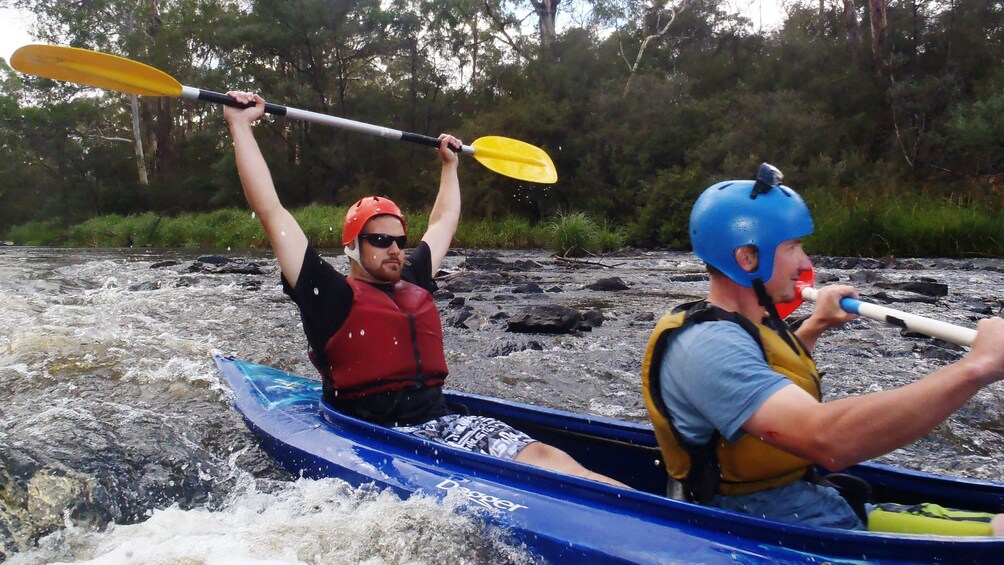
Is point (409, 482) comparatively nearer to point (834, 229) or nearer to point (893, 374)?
point (893, 374)

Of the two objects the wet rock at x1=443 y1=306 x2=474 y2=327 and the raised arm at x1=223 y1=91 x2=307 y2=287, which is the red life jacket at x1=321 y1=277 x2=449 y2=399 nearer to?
the raised arm at x1=223 y1=91 x2=307 y2=287

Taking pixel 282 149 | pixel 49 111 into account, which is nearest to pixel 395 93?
pixel 282 149

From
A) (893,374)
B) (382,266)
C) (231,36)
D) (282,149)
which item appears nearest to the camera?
(382,266)

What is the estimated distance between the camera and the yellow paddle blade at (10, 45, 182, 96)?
4008mm

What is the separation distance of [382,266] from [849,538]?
1.96 m

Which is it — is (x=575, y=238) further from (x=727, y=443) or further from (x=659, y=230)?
(x=727, y=443)

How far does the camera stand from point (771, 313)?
202 centimetres

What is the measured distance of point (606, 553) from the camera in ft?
6.86

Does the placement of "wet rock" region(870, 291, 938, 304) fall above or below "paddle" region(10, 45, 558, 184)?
below

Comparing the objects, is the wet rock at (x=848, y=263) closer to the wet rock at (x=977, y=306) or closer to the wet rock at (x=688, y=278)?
the wet rock at (x=688, y=278)

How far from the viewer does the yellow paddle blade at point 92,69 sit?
A: 401cm

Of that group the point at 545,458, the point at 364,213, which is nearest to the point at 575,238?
the point at 364,213

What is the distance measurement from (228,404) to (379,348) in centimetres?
188

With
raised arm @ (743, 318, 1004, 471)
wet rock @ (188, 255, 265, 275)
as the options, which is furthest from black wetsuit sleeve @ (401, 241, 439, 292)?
wet rock @ (188, 255, 265, 275)
